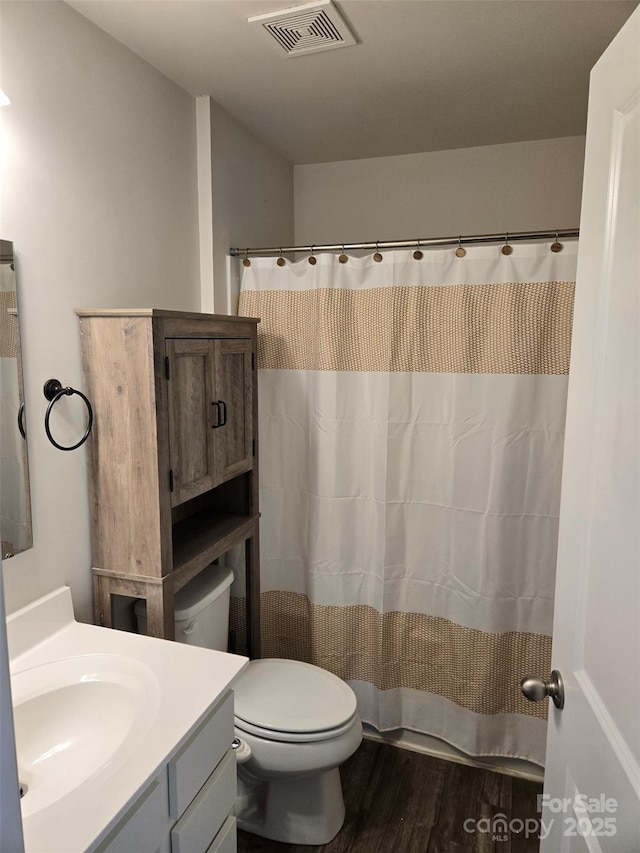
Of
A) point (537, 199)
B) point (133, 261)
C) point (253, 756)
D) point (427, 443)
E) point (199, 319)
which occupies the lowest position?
point (253, 756)

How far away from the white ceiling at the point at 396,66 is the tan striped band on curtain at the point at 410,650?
1.83 meters

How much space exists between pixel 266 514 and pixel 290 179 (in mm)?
1564

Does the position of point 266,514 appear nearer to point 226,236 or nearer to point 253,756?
point 253,756

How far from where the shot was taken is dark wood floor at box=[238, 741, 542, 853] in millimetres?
1878

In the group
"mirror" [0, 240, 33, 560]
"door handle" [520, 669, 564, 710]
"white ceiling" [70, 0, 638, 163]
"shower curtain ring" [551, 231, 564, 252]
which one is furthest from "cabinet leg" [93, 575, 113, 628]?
"shower curtain ring" [551, 231, 564, 252]

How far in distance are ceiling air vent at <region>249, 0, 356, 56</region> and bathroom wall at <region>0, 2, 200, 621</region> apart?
0.46 m

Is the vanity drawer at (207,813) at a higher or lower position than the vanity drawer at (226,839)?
higher

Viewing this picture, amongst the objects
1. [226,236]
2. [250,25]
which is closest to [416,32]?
[250,25]

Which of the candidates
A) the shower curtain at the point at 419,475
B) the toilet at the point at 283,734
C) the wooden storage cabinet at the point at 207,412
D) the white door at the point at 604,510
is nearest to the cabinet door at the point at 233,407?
the wooden storage cabinet at the point at 207,412

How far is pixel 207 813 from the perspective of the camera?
1.29 m

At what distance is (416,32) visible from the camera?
1.66 metres

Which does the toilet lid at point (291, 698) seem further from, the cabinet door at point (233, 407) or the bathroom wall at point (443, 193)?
the bathroom wall at point (443, 193)

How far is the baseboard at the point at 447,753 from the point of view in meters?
2.18

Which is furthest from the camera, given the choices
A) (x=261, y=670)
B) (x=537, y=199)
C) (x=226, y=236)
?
(x=537, y=199)
